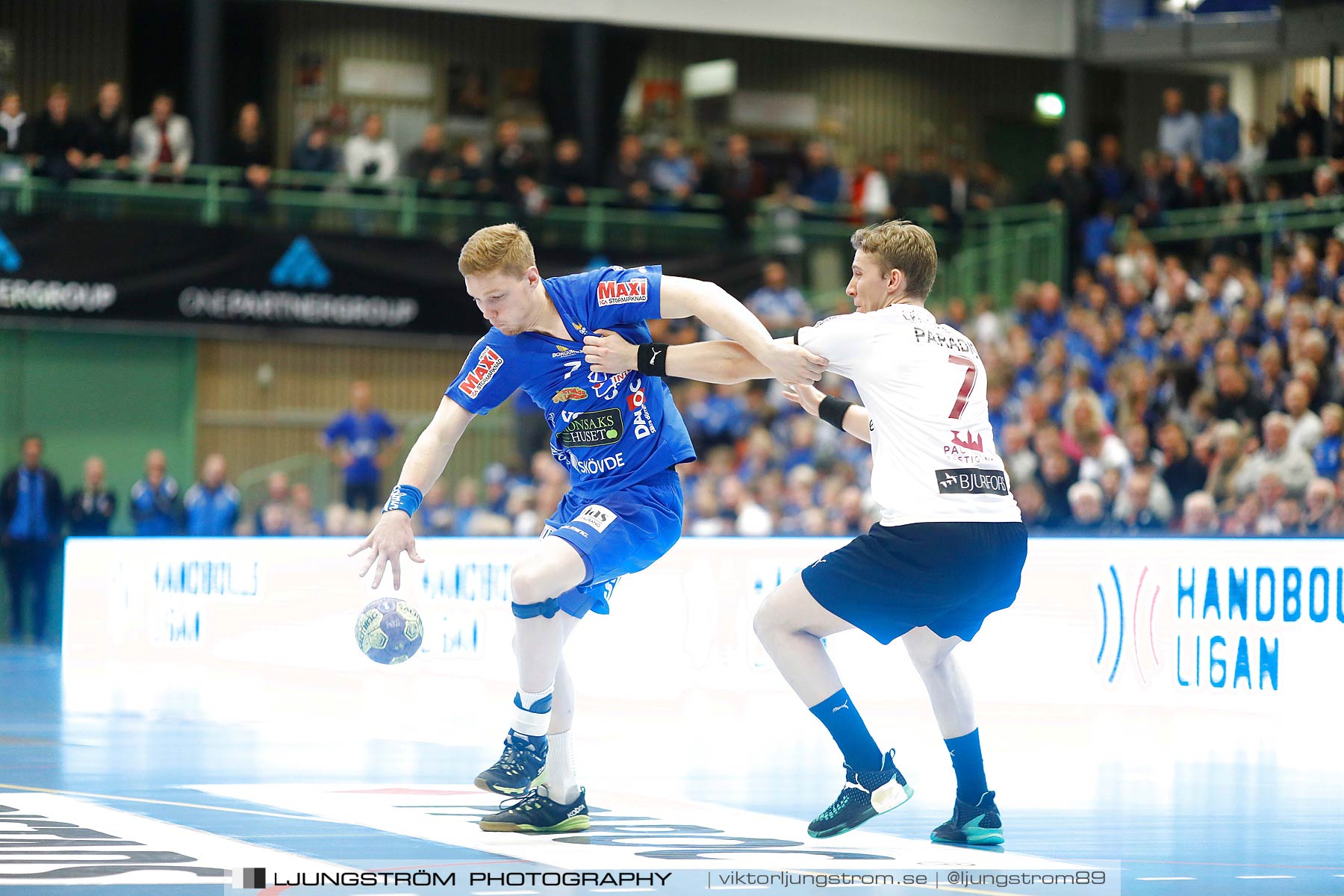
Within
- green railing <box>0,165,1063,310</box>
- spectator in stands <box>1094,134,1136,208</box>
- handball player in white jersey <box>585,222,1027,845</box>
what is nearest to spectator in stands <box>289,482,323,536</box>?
green railing <box>0,165,1063,310</box>

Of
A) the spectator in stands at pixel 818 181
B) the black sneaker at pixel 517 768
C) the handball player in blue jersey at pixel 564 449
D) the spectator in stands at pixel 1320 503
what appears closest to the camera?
the handball player in blue jersey at pixel 564 449

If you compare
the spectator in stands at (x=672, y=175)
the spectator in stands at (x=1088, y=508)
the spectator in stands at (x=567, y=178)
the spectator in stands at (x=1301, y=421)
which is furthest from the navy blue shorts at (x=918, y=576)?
the spectator in stands at (x=672, y=175)

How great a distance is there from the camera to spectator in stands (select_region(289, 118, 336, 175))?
76.5 ft

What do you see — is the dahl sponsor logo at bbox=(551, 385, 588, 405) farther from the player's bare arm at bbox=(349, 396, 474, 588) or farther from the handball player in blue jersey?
the player's bare arm at bbox=(349, 396, 474, 588)

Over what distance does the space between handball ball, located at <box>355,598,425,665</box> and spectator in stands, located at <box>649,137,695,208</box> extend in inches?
713

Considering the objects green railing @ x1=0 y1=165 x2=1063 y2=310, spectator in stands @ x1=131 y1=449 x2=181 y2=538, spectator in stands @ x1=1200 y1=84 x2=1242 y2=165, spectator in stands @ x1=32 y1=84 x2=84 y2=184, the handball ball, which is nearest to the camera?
the handball ball

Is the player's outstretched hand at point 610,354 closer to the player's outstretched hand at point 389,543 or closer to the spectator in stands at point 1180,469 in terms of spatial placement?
the player's outstretched hand at point 389,543

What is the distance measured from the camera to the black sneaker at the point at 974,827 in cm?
613

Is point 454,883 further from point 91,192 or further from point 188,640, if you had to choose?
point 91,192

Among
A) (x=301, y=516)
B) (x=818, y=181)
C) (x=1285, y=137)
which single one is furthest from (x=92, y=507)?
(x=1285, y=137)

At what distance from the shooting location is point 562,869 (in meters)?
5.43

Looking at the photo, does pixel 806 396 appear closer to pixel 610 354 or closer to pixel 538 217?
pixel 610 354

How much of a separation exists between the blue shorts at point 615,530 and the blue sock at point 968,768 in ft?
4.16

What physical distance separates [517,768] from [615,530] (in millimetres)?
971
